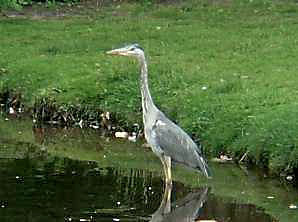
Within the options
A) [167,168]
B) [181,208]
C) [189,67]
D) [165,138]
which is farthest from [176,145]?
[189,67]

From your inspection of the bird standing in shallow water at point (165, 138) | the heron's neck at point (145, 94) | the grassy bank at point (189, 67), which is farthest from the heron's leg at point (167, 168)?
the grassy bank at point (189, 67)

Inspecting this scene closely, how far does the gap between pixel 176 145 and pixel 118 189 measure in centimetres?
89

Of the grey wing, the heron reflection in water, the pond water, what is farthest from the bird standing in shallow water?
the pond water

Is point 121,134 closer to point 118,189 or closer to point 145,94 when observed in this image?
point 118,189

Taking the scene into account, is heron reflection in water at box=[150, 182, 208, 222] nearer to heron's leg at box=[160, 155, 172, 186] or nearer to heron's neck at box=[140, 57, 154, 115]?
heron's leg at box=[160, 155, 172, 186]

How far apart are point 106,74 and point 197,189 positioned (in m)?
5.51

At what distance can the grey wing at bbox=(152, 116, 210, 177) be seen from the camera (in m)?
12.1

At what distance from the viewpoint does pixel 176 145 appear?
12.1m

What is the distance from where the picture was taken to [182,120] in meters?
15.1

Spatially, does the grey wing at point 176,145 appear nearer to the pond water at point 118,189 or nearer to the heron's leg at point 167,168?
the heron's leg at point 167,168

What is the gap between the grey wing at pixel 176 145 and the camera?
1208 cm

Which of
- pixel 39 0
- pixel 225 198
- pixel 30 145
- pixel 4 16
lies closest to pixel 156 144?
pixel 225 198

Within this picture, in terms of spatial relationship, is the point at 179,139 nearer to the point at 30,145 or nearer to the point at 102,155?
the point at 102,155

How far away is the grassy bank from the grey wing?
139 centimetres
